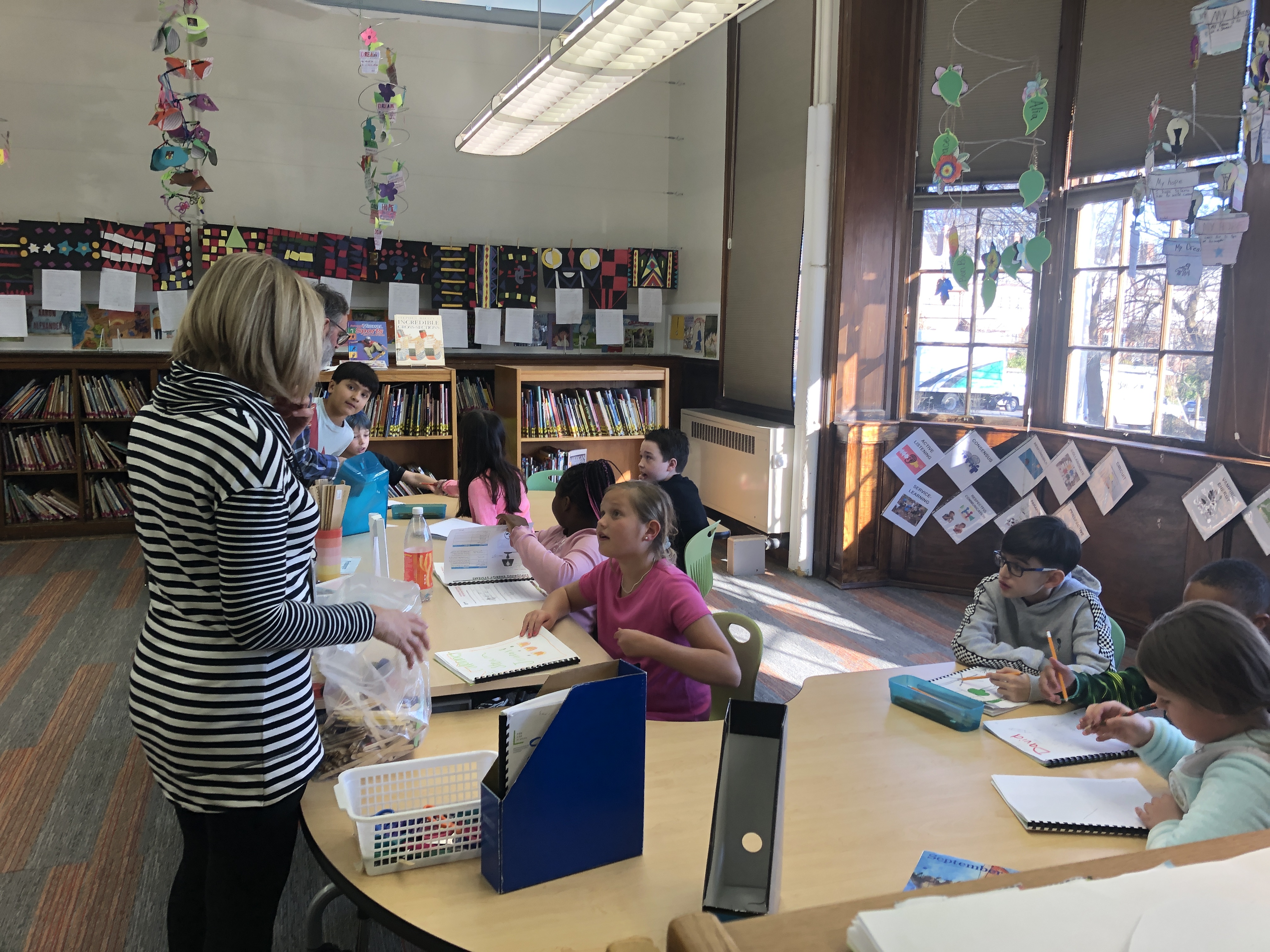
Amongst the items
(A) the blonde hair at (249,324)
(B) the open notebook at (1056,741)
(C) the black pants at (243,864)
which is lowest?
(C) the black pants at (243,864)

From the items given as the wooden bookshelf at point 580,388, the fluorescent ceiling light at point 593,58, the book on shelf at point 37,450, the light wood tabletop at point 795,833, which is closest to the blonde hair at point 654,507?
the light wood tabletop at point 795,833

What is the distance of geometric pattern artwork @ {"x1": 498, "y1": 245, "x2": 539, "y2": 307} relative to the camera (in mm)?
6715

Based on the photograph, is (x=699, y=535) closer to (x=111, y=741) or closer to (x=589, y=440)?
(x=111, y=741)

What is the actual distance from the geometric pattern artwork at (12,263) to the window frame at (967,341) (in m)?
5.65

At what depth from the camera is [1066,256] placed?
187 inches

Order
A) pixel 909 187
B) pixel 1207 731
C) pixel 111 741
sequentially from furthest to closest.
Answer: pixel 909 187 < pixel 111 741 < pixel 1207 731

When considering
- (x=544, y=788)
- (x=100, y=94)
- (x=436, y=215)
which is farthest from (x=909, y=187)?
(x=100, y=94)

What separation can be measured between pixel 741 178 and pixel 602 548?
4.59 metres

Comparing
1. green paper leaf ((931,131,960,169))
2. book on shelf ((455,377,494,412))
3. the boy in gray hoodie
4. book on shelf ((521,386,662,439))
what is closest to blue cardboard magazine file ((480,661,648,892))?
the boy in gray hoodie

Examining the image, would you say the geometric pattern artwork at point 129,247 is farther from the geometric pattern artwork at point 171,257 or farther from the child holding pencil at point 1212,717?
the child holding pencil at point 1212,717

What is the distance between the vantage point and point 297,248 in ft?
20.5

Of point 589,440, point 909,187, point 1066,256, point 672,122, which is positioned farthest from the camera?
point 672,122

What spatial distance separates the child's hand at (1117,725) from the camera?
164 cm

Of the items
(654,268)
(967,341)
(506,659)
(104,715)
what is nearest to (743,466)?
(967,341)
